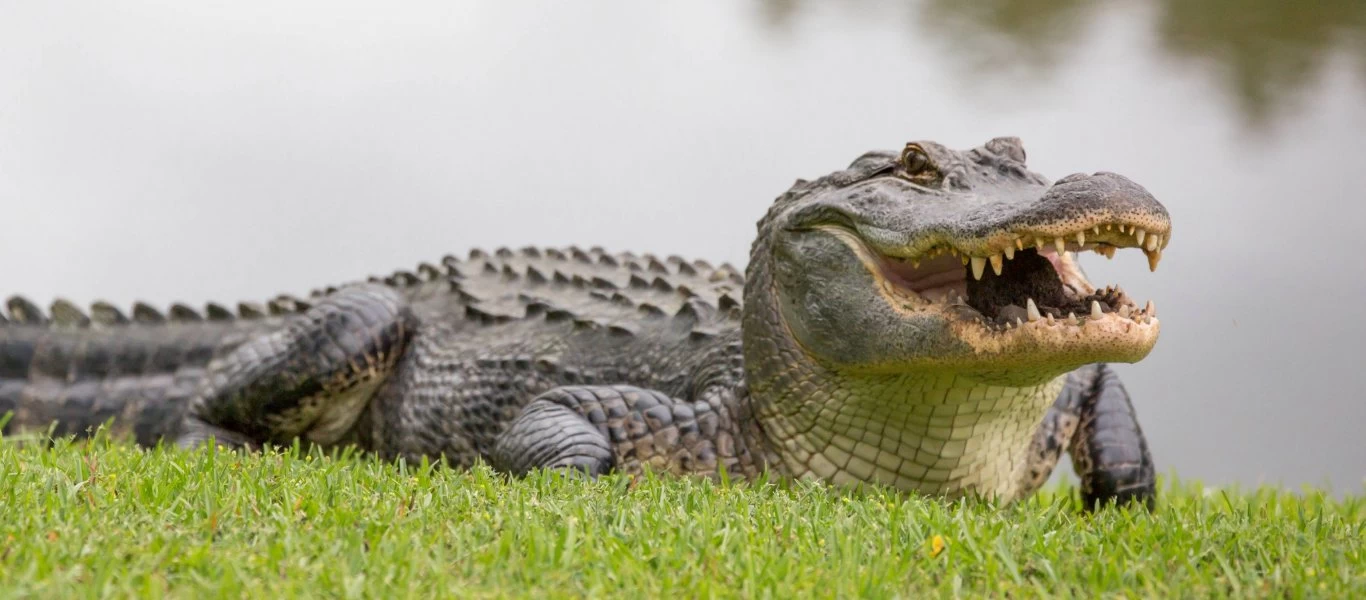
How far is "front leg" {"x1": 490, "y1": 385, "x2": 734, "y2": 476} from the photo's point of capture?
13.6ft

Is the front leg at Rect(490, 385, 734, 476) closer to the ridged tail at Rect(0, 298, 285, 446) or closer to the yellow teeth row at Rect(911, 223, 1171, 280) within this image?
the yellow teeth row at Rect(911, 223, 1171, 280)

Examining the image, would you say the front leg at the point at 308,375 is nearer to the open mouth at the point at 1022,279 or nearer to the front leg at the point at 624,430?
the front leg at the point at 624,430

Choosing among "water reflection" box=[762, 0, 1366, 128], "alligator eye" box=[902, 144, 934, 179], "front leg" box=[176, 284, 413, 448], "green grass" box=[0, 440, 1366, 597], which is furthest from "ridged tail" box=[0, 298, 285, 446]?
"water reflection" box=[762, 0, 1366, 128]

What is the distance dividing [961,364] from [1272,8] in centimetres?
712

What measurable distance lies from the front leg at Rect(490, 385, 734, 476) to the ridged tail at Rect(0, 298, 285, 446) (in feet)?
6.71

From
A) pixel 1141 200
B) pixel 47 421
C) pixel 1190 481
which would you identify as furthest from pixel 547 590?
pixel 1190 481

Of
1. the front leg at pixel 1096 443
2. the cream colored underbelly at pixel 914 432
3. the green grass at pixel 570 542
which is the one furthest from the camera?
the front leg at pixel 1096 443

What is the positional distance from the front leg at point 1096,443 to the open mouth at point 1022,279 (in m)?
0.81

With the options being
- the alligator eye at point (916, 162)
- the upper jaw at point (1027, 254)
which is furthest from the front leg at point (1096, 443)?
the alligator eye at point (916, 162)

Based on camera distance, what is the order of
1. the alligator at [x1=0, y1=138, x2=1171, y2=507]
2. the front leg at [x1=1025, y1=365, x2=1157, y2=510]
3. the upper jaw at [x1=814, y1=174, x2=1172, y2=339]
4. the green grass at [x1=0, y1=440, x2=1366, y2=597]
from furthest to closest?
the front leg at [x1=1025, y1=365, x2=1157, y2=510]
the alligator at [x1=0, y1=138, x2=1171, y2=507]
the upper jaw at [x1=814, y1=174, x2=1172, y2=339]
the green grass at [x1=0, y1=440, x2=1366, y2=597]

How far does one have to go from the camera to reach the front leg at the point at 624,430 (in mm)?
4160

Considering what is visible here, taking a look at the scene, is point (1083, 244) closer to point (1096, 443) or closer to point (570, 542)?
point (1096, 443)

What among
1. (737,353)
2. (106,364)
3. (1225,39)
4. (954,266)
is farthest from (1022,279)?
(1225,39)

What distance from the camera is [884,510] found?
335cm
